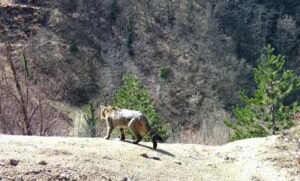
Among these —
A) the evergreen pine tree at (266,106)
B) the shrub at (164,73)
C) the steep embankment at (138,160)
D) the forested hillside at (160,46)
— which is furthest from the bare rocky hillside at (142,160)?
the shrub at (164,73)

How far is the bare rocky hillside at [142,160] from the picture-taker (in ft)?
36.1

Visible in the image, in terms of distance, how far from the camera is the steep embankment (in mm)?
11016

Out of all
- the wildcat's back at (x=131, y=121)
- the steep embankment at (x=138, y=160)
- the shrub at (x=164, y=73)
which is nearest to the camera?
the steep embankment at (x=138, y=160)

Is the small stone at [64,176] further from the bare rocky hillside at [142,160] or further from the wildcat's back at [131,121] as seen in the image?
the wildcat's back at [131,121]

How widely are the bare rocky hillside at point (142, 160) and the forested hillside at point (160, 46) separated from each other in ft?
139

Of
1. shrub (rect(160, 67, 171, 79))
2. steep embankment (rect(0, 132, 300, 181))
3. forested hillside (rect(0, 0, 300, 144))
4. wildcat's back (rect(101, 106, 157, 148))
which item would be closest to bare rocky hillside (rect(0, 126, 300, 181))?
steep embankment (rect(0, 132, 300, 181))

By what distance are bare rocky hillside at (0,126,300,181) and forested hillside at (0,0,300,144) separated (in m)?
42.4

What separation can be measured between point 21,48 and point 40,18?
7.19 m

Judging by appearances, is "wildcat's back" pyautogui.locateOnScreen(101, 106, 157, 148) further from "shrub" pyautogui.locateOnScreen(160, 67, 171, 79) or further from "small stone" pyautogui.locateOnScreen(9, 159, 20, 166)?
"shrub" pyautogui.locateOnScreen(160, 67, 171, 79)

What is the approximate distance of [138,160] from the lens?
41.4ft

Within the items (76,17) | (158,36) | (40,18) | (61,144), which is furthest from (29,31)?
(61,144)

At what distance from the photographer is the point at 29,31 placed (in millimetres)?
69312

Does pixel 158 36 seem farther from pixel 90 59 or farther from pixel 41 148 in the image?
pixel 41 148

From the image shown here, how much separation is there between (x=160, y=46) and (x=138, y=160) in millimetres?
62117
